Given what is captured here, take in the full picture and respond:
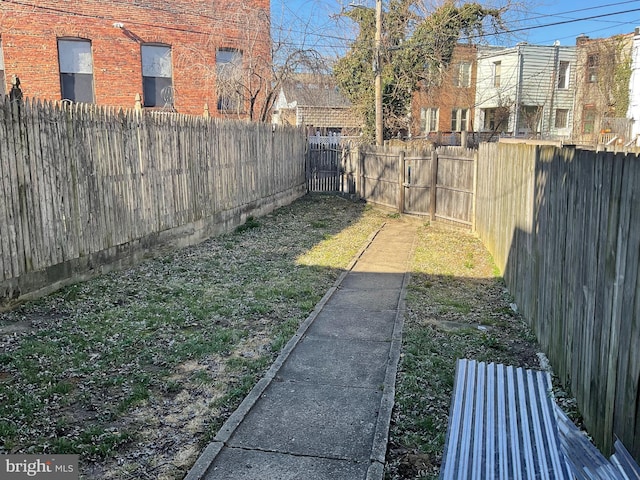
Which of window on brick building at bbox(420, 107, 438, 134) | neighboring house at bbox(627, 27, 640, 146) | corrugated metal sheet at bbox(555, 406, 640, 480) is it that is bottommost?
corrugated metal sheet at bbox(555, 406, 640, 480)

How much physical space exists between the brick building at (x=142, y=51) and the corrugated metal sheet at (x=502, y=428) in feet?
52.2

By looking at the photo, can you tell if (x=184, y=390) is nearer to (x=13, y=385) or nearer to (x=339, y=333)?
(x=13, y=385)

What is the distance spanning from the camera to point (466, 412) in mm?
3734

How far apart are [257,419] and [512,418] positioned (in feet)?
6.20

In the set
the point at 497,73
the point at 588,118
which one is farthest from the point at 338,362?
the point at 588,118

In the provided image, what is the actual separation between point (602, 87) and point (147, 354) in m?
35.8

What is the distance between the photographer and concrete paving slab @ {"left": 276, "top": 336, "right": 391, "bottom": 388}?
494 centimetres

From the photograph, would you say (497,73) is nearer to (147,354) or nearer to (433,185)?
(433,185)

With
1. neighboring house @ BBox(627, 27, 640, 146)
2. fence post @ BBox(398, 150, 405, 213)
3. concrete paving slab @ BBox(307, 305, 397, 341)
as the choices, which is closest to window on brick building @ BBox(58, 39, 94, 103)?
fence post @ BBox(398, 150, 405, 213)

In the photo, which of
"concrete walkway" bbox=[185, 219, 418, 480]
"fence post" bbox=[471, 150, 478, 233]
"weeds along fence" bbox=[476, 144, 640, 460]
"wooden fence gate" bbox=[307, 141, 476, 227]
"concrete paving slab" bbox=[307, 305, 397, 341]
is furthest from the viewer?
"wooden fence gate" bbox=[307, 141, 476, 227]

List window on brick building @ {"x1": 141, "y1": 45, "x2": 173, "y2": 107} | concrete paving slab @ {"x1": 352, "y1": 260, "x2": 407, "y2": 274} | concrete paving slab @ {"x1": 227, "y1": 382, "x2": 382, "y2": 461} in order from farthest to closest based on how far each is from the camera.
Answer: window on brick building @ {"x1": 141, "y1": 45, "x2": 173, "y2": 107} < concrete paving slab @ {"x1": 352, "y1": 260, "x2": 407, "y2": 274} < concrete paving slab @ {"x1": 227, "y1": 382, "x2": 382, "y2": 461}

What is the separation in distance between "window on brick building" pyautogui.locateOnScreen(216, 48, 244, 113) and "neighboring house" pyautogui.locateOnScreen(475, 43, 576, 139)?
19146mm

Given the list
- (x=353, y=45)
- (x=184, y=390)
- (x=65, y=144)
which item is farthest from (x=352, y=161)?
(x=184, y=390)

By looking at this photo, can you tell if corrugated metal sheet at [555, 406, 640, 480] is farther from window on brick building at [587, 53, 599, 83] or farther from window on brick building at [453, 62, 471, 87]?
window on brick building at [587, 53, 599, 83]
